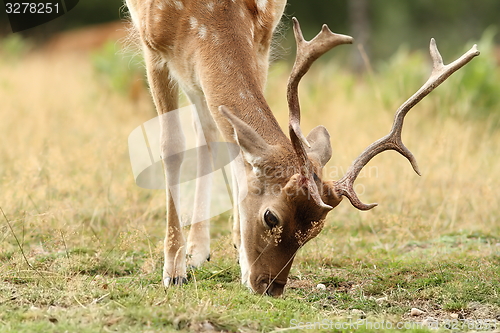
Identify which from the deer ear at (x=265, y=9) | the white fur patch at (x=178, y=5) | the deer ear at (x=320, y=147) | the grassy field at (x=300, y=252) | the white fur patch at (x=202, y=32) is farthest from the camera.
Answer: the deer ear at (x=265, y=9)

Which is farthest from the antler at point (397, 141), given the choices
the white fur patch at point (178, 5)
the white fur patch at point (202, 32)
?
the white fur patch at point (178, 5)

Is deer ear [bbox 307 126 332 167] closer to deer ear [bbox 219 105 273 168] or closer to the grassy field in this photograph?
deer ear [bbox 219 105 273 168]

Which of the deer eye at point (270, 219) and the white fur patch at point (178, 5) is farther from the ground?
the white fur patch at point (178, 5)

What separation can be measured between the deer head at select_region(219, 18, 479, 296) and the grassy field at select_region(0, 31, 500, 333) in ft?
0.90

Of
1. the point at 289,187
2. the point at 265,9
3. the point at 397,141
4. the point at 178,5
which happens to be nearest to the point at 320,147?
the point at 397,141

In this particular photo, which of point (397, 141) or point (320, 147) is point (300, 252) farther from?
point (397, 141)

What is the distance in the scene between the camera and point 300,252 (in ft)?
18.6

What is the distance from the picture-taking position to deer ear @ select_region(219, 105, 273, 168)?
4113 mm

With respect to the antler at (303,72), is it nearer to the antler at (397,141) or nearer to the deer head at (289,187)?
the deer head at (289,187)

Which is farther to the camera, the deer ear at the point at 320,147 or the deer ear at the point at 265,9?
the deer ear at the point at 265,9

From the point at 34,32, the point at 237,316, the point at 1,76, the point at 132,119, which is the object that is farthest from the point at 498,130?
the point at 34,32

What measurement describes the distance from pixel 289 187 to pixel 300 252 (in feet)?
5.64

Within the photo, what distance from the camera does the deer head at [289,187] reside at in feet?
13.4

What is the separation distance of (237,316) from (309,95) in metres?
8.94
